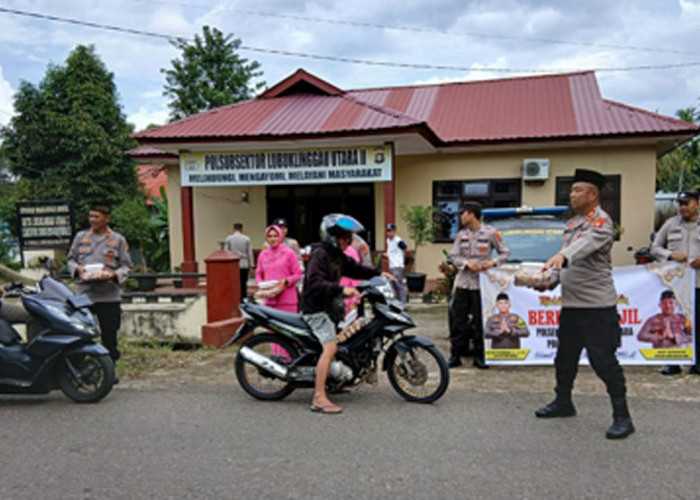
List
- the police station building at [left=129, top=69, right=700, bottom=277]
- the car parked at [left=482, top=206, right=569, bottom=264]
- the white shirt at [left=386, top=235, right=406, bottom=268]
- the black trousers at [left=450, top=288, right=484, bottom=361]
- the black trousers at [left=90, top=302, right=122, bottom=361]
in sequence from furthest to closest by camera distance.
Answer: the police station building at [left=129, top=69, right=700, bottom=277]
the white shirt at [left=386, top=235, right=406, bottom=268]
the car parked at [left=482, top=206, right=569, bottom=264]
the black trousers at [left=450, top=288, right=484, bottom=361]
the black trousers at [left=90, top=302, right=122, bottom=361]

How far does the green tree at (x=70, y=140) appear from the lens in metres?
22.0

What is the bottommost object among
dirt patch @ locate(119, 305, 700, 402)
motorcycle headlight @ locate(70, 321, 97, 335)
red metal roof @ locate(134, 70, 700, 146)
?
dirt patch @ locate(119, 305, 700, 402)

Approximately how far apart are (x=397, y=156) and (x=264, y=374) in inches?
403

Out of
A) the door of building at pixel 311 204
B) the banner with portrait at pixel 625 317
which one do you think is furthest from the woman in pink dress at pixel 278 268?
the door of building at pixel 311 204

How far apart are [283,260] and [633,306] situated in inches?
149

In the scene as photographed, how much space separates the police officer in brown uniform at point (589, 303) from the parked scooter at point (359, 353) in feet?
3.21

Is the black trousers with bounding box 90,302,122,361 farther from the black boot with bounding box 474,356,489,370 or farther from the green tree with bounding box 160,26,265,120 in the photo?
the green tree with bounding box 160,26,265,120

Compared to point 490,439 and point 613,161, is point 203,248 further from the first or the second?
point 490,439

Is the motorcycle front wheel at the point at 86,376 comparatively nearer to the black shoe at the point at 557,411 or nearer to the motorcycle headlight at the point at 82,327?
the motorcycle headlight at the point at 82,327

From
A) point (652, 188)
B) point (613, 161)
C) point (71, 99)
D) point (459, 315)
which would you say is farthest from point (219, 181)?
point (71, 99)

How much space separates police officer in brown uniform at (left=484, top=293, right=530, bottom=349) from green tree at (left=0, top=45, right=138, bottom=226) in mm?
20000

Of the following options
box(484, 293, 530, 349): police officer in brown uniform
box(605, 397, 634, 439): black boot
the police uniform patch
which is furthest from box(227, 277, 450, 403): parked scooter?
the police uniform patch

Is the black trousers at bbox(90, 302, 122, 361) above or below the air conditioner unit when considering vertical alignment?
below

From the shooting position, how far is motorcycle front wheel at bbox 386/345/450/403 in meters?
4.76
